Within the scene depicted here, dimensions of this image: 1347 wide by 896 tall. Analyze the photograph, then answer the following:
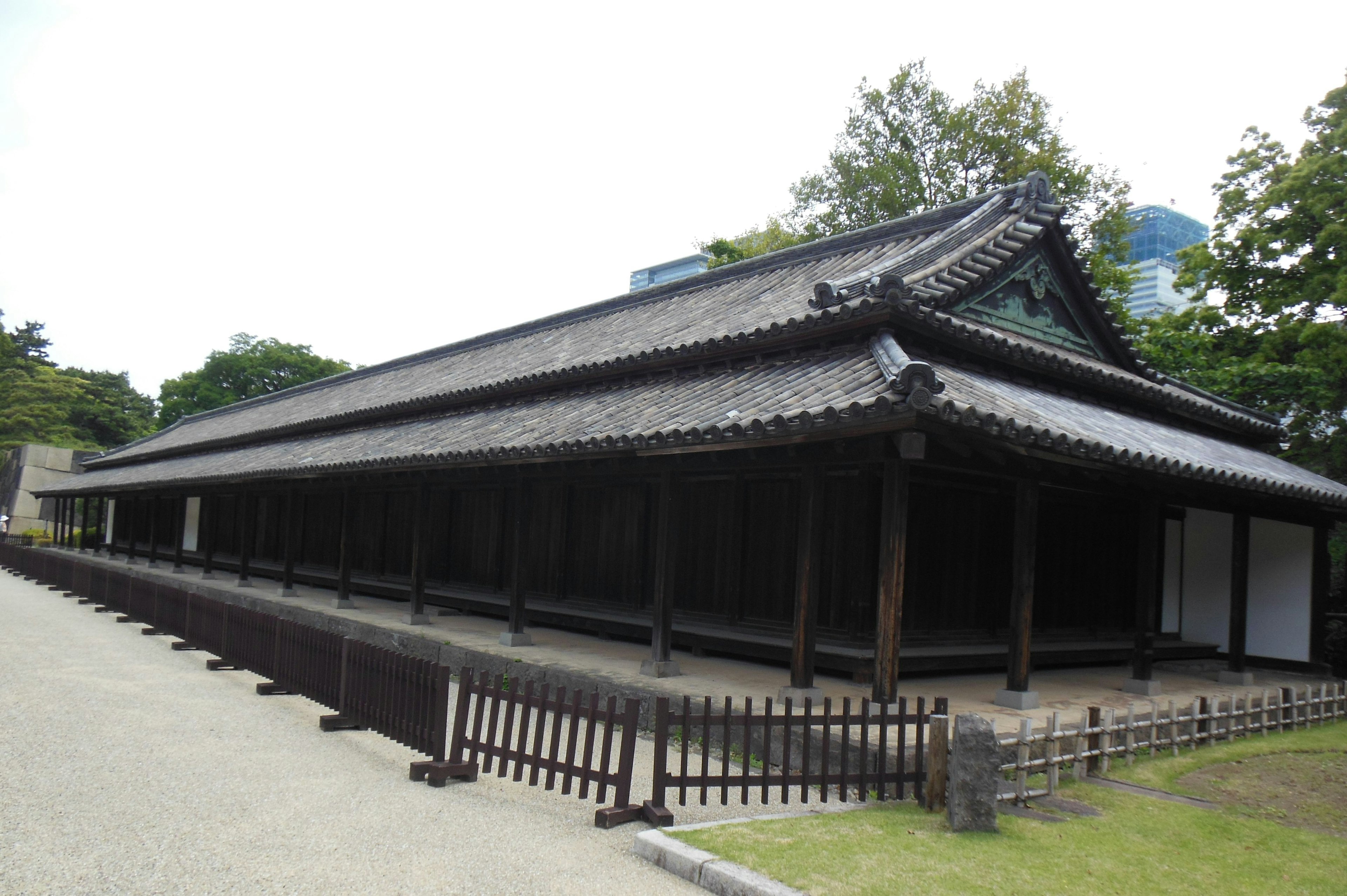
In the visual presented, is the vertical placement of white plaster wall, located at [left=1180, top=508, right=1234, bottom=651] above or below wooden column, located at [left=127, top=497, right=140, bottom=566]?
above

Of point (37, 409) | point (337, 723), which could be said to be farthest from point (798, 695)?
point (37, 409)

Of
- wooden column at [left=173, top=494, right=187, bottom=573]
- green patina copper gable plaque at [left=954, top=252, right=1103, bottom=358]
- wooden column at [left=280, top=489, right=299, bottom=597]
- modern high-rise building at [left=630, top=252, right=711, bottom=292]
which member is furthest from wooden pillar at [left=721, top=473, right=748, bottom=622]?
modern high-rise building at [left=630, top=252, right=711, bottom=292]

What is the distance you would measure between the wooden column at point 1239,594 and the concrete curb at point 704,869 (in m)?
9.94

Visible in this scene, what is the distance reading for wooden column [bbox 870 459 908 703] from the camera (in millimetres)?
7805

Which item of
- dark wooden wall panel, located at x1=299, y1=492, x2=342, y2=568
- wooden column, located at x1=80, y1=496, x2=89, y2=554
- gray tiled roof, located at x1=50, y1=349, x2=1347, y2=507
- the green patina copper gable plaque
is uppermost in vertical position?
the green patina copper gable plaque

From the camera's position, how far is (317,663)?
31.8 feet

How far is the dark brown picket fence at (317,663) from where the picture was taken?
24.6ft

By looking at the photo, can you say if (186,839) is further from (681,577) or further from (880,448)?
(681,577)

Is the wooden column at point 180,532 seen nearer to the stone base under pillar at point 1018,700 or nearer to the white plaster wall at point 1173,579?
the stone base under pillar at point 1018,700

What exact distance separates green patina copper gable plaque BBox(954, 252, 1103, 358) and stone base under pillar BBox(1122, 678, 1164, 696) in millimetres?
4449

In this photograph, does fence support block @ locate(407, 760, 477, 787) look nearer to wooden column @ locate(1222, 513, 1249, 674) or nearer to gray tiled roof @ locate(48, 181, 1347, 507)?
gray tiled roof @ locate(48, 181, 1347, 507)

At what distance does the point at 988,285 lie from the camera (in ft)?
36.7

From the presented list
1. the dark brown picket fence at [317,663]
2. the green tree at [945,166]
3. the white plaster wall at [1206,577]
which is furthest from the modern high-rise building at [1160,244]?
the dark brown picket fence at [317,663]

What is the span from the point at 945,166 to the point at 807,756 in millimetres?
31234
